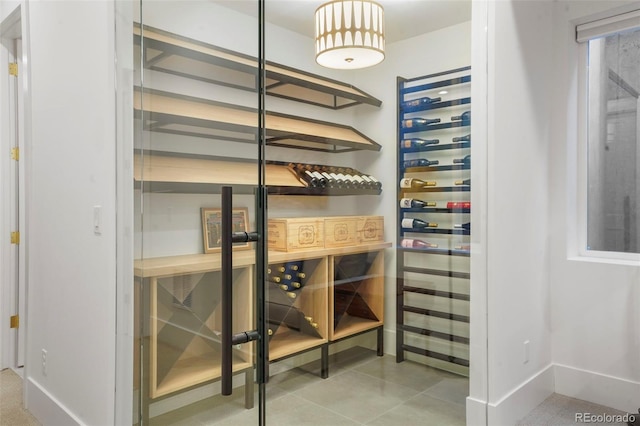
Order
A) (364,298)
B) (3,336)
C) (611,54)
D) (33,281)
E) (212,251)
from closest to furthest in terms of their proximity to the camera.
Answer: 1. (212,251)
2. (364,298)
3. (611,54)
4. (33,281)
5. (3,336)

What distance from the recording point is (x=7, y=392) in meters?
2.68

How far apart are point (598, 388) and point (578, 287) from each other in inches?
19.0

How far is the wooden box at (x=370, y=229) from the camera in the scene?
149 centimetres

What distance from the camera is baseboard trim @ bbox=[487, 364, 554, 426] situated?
6.64 feet

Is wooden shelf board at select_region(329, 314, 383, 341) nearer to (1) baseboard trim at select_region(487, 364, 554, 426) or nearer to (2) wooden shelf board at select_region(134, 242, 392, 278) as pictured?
(2) wooden shelf board at select_region(134, 242, 392, 278)

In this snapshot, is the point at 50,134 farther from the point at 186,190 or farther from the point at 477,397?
the point at 477,397

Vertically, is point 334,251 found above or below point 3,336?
above

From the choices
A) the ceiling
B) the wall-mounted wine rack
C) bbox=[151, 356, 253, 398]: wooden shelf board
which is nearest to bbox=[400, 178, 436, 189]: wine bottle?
the wall-mounted wine rack

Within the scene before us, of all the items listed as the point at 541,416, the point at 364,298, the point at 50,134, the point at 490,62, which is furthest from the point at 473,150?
the point at 50,134

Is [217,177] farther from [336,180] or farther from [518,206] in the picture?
[518,206]

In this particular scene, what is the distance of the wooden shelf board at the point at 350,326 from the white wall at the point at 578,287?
1.36 meters

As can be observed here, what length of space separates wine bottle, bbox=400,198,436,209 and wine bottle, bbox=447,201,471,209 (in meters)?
0.13

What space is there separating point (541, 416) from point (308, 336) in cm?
155

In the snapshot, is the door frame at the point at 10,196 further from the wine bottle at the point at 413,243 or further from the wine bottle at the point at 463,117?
the wine bottle at the point at 463,117
